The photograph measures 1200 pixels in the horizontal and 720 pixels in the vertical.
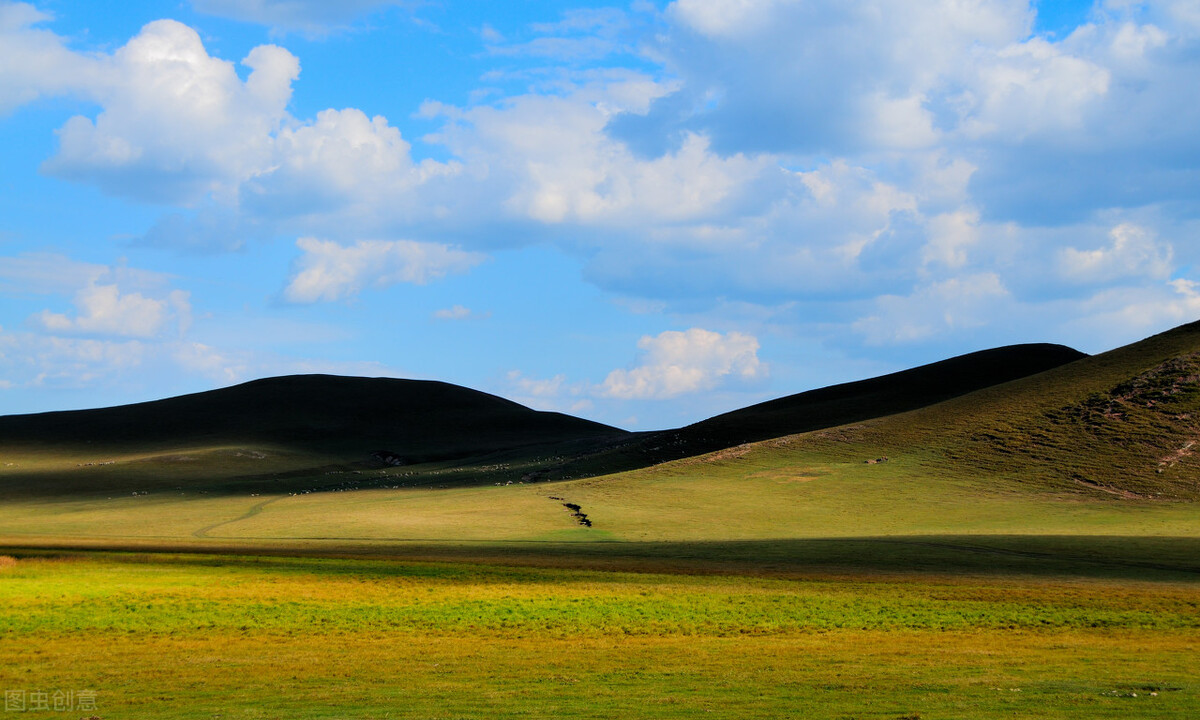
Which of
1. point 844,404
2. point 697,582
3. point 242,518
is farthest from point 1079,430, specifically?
point 242,518

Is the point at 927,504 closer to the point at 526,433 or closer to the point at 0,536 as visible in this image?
the point at 0,536

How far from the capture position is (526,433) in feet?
490

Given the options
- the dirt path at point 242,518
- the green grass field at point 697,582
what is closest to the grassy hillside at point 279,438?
the dirt path at point 242,518

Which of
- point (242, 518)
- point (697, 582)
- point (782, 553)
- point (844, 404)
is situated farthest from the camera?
point (844, 404)

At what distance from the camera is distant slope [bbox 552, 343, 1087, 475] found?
320 ft

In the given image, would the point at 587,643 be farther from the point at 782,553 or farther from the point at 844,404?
the point at 844,404

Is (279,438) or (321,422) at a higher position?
(321,422)

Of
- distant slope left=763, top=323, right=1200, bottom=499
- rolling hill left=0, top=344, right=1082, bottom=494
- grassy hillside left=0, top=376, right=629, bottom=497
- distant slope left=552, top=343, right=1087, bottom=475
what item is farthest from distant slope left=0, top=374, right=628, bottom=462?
distant slope left=763, top=323, right=1200, bottom=499

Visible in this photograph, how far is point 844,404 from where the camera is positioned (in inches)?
4409

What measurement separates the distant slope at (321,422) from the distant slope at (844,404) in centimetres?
2997

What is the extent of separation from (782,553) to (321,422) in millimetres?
118352

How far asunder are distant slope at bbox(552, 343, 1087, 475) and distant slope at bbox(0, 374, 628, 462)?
98.3ft

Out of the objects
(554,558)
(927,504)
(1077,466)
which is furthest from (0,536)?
(1077,466)

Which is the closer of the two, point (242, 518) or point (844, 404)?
point (242, 518)
